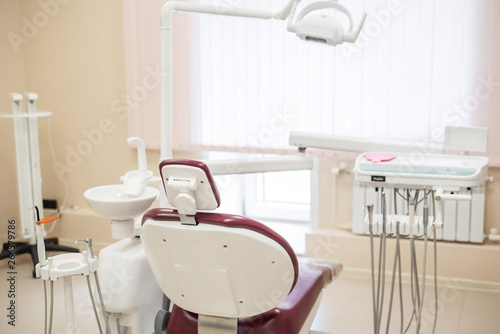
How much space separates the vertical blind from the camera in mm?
3270

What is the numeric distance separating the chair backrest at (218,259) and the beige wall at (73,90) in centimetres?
195

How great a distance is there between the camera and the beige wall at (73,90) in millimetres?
4070

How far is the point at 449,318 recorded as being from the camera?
10.2 ft

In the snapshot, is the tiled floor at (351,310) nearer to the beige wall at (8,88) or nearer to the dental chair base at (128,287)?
the dental chair base at (128,287)

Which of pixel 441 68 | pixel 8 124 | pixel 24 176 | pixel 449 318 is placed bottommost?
pixel 449 318

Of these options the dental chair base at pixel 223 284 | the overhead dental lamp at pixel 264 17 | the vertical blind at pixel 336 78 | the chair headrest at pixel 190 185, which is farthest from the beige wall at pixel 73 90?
the chair headrest at pixel 190 185

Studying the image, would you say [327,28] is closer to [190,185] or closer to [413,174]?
→ [413,174]

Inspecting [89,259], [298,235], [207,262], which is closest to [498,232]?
[298,235]

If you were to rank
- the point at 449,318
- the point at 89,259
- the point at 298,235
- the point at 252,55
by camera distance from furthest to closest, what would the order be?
the point at 298,235 < the point at 252,55 < the point at 449,318 < the point at 89,259

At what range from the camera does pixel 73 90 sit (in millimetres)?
4207

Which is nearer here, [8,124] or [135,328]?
[135,328]

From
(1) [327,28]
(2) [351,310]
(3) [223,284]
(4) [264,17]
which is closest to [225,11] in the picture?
(4) [264,17]

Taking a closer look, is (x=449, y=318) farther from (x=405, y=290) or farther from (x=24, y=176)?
(x=24, y=176)

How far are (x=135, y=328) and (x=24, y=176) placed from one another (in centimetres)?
159
